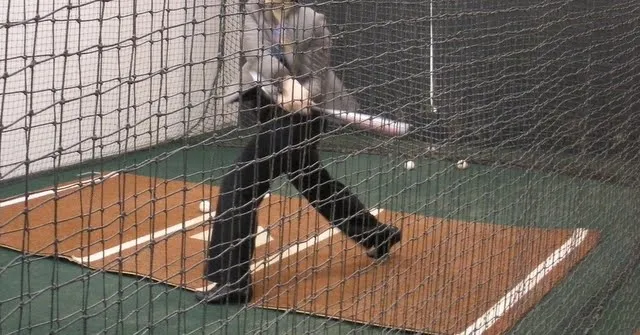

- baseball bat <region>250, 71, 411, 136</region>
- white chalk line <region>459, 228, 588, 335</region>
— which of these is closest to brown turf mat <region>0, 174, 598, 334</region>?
white chalk line <region>459, 228, 588, 335</region>

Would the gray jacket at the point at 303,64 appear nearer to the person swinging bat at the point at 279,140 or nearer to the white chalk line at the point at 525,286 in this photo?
the person swinging bat at the point at 279,140

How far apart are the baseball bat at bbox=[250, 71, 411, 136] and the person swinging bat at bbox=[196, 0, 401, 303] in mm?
30

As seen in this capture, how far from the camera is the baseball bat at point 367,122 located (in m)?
2.49

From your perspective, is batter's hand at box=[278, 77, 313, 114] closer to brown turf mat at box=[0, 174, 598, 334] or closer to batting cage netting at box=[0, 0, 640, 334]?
batting cage netting at box=[0, 0, 640, 334]

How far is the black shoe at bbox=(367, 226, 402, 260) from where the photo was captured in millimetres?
3303

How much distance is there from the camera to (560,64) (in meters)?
3.73

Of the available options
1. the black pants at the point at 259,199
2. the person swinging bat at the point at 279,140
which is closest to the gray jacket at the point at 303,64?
the person swinging bat at the point at 279,140

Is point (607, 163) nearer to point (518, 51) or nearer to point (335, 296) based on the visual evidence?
point (518, 51)

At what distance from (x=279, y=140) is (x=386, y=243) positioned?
0.79 metres

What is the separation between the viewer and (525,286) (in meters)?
3.42

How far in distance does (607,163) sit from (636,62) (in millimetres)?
578

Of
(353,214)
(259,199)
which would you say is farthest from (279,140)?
(353,214)

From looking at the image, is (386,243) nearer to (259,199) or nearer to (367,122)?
(259,199)

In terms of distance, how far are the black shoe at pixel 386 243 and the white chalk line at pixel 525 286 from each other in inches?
16.7
